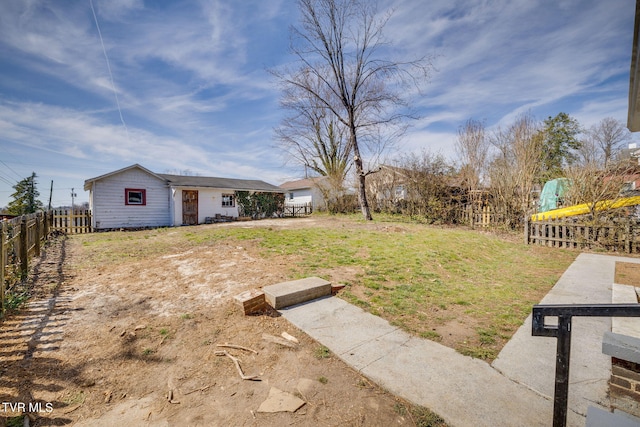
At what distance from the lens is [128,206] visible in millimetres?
16625

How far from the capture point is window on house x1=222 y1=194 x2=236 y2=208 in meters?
20.7

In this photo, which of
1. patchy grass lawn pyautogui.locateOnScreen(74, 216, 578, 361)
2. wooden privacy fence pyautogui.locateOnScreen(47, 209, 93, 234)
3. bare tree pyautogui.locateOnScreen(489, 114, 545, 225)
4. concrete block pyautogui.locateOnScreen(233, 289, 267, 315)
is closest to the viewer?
patchy grass lawn pyautogui.locateOnScreen(74, 216, 578, 361)

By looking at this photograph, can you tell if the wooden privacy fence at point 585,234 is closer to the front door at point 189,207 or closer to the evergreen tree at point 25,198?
the front door at point 189,207

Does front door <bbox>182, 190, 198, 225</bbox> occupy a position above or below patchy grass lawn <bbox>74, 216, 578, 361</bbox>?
above

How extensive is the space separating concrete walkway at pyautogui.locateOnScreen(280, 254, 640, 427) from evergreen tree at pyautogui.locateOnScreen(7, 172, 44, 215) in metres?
46.9

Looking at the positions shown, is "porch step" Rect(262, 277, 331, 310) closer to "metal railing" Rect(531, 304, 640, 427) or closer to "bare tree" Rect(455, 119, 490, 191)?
"metal railing" Rect(531, 304, 640, 427)

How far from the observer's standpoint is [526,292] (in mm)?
4895

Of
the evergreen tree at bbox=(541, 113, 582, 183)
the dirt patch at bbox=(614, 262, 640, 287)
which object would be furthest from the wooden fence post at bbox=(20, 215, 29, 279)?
the evergreen tree at bbox=(541, 113, 582, 183)

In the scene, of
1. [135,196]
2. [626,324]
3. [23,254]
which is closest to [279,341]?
[626,324]

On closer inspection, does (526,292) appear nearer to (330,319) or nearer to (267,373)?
(330,319)

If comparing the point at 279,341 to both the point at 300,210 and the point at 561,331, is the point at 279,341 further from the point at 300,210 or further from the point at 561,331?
the point at 300,210

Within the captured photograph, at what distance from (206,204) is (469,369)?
2001 centimetres

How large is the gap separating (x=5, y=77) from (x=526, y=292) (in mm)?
18921

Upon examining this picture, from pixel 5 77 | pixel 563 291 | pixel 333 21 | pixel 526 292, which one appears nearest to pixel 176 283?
pixel 526 292
